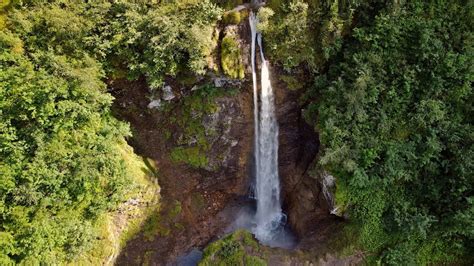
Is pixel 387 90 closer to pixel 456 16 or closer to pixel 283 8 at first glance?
pixel 456 16

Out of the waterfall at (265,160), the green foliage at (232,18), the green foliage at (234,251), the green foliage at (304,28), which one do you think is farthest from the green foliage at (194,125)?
the green foliage at (234,251)

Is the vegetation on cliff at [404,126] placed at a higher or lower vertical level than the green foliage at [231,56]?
lower

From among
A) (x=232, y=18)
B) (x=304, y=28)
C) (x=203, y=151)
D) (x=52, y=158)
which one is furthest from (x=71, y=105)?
(x=304, y=28)

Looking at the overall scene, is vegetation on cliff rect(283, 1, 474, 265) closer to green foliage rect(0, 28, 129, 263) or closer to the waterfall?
the waterfall

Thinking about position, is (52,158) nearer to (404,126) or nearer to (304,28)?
(304,28)

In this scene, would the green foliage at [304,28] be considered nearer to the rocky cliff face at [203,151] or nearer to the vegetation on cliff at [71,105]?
the rocky cliff face at [203,151]

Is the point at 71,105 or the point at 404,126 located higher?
the point at 71,105
